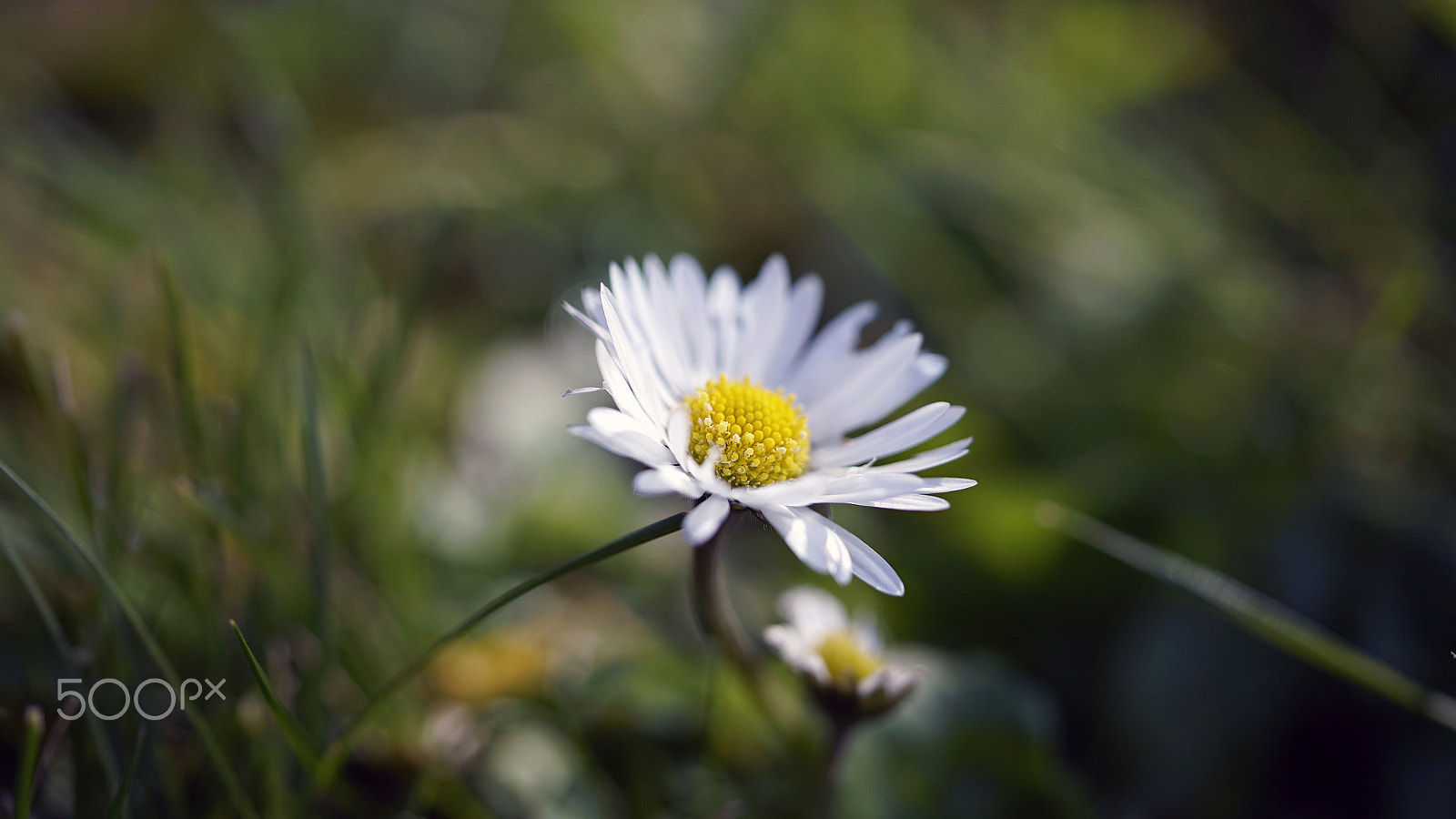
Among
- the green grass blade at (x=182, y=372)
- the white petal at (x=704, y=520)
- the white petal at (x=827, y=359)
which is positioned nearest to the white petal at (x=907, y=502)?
the white petal at (x=704, y=520)

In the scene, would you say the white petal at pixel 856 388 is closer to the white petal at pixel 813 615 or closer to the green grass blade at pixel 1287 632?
the white petal at pixel 813 615

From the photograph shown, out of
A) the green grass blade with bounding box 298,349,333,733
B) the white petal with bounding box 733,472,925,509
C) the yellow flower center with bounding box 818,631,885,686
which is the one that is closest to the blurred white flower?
the yellow flower center with bounding box 818,631,885,686

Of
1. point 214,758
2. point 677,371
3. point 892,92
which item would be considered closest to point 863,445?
point 677,371

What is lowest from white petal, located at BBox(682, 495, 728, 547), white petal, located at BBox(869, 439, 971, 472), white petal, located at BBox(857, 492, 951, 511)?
white petal, located at BBox(857, 492, 951, 511)

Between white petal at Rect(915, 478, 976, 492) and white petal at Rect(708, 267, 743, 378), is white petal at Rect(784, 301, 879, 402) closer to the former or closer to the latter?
white petal at Rect(708, 267, 743, 378)

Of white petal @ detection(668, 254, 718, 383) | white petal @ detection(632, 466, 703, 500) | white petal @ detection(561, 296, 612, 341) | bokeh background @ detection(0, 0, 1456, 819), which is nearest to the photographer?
white petal @ detection(632, 466, 703, 500)

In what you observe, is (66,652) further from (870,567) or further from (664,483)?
(870,567)
